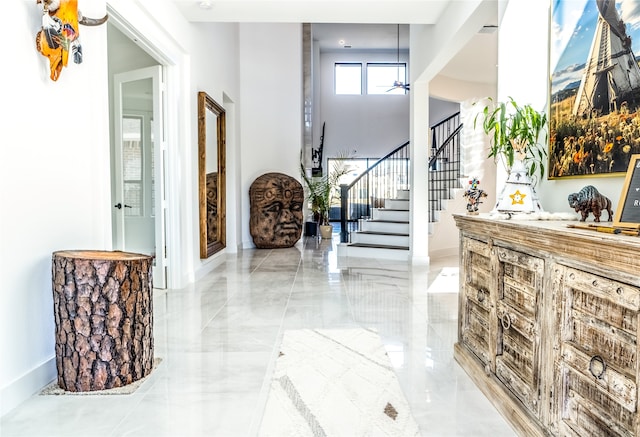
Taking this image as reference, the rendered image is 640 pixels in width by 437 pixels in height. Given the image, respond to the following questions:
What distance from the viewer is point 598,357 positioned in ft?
4.26

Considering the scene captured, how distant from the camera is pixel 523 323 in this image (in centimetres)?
176

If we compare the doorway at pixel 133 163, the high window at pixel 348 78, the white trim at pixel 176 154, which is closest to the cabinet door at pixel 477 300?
the white trim at pixel 176 154

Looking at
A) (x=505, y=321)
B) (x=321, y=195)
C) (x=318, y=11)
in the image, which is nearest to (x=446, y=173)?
(x=321, y=195)

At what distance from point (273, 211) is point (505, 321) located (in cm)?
634

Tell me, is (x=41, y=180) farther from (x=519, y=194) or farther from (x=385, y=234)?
(x=385, y=234)

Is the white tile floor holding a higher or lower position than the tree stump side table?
lower

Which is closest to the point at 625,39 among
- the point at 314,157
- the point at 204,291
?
the point at 204,291

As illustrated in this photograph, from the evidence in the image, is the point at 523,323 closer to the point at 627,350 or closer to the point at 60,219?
the point at 627,350

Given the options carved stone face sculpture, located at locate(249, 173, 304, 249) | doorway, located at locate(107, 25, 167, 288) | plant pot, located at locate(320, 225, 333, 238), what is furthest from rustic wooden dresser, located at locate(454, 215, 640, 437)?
plant pot, located at locate(320, 225, 333, 238)

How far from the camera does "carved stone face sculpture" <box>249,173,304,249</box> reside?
796cm

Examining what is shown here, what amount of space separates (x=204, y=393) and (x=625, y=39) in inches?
97.7

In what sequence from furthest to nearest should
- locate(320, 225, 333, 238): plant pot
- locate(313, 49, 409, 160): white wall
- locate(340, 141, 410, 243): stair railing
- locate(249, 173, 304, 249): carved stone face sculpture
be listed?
locate(313, 49, 409, 160): white wall, locate(320, 225, 333, 238): plant pot, locate(249, 173, 304, 249): carved stone face sculpture, locate(340, 141, 410, 243): stair railing

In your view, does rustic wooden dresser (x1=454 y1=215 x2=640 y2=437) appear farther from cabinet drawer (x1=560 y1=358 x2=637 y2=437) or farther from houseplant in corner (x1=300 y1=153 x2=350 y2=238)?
houseplant in corner (x1=300 y1=153 x2=350 y2=238)

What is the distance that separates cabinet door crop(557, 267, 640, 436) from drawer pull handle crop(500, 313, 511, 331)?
41 centimetres
